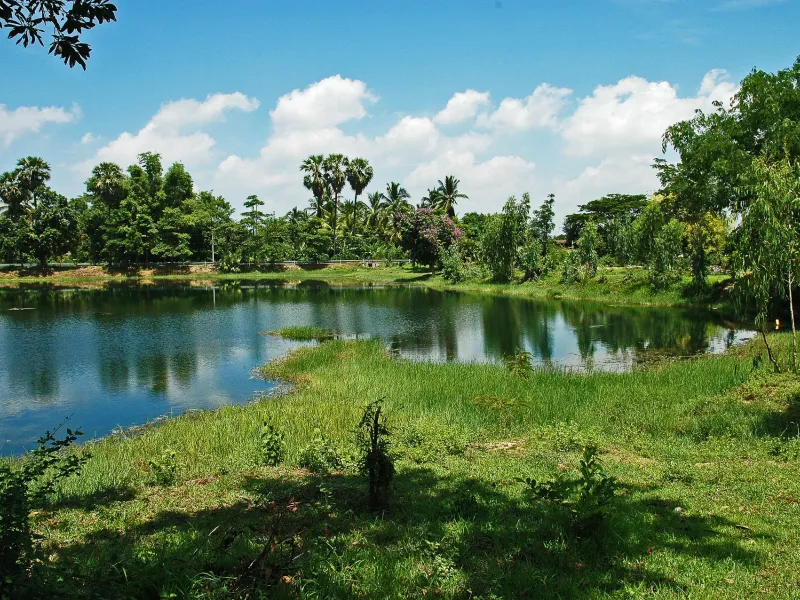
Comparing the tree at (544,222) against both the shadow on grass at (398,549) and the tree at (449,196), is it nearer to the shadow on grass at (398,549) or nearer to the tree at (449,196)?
the tree at (449,196)

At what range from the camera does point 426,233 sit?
6341 cm

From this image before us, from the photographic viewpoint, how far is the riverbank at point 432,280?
128ft

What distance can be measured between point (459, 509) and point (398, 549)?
1258mm

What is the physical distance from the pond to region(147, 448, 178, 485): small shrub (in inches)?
220

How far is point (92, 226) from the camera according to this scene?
234 ft

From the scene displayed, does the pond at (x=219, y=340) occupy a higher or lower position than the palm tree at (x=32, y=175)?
lower

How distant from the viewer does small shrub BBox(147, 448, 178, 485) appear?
845 cm

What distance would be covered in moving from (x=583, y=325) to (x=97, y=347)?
2499 centimetres

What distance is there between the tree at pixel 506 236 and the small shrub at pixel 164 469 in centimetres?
4579

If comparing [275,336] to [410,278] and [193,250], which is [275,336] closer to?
[410,278]

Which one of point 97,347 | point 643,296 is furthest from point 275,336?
point 643,296

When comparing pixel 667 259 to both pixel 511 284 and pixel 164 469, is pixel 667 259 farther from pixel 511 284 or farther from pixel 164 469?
pixel 164 469

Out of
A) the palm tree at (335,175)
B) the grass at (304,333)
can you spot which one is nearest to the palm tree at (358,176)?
the palm tree at (335,175)

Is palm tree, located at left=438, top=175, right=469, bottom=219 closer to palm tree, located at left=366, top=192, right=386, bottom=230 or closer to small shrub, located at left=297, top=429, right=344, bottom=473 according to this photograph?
palm tree, located at left=366, top=192, right=386, bottom=230
